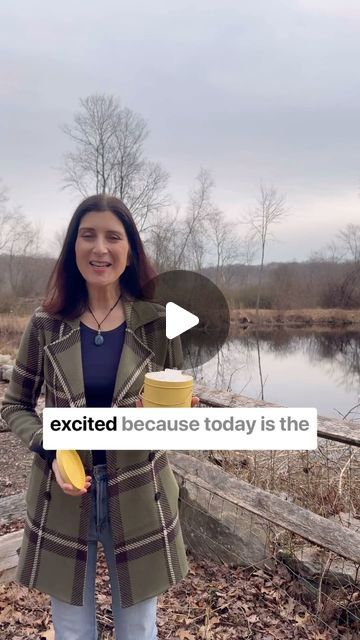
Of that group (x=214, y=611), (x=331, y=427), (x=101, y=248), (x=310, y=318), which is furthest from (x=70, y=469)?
(x=310, y=318)

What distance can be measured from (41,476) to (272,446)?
2.73 ft

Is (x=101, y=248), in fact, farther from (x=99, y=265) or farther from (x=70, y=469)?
(x=70, y=469)

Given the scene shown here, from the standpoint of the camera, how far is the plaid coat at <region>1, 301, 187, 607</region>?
1.50 metres

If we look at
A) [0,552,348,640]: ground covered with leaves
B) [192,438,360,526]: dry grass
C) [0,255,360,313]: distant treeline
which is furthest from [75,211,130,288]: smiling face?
[0,255,360,313]: distant treeline

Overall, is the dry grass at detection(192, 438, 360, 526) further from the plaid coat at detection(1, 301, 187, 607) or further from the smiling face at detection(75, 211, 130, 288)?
the smiling face at detection(75, 211, 130, 288)

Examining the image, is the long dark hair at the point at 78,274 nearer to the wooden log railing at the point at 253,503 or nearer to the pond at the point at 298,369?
the wooden log railing at the point at 253,503

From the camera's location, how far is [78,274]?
162 cm

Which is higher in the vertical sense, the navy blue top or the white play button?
the white play button

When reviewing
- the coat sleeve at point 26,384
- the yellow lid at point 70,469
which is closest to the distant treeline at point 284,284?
the coat sleeve at point 26,384

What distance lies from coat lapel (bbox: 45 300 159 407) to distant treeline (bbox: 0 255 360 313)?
19291 millimetres

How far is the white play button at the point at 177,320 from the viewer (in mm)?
1404

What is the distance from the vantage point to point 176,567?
158 cm
